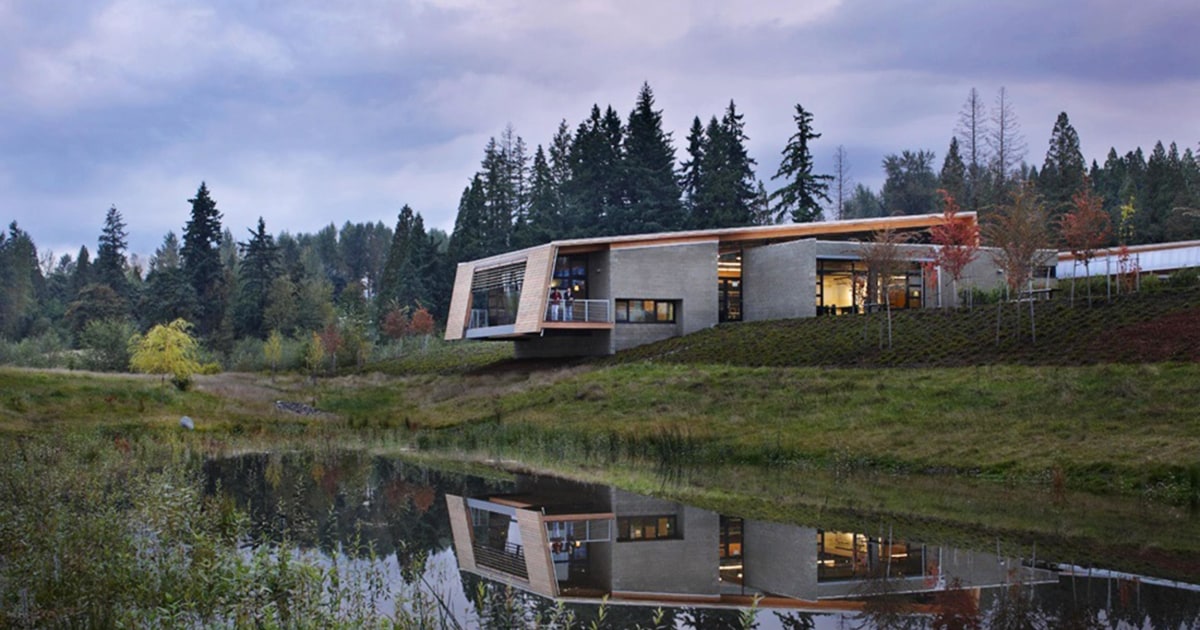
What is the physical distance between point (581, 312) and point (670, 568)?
30398mm

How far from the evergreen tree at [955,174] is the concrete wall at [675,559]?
68800 millimetres

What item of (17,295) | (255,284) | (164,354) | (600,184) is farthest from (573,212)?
(17,295)

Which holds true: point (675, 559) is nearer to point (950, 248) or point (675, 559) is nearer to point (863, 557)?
point (863, 557)

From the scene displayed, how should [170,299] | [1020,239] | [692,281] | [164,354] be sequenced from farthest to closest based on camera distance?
[170,299], [692,281], [164,354], [1020,239]

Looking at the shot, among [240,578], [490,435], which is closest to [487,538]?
[240,578]

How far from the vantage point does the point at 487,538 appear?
1288cm

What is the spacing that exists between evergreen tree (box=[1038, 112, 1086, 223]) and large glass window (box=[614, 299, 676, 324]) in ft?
134

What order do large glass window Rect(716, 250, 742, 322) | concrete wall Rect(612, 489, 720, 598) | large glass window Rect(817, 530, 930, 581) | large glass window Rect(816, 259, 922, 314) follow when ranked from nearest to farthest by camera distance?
concrete wall Rect(612, 489, 720, 598) < large glass window Rect(817, 530, 930, 581) < large glass window Rect(816, 259, 922, 314) < large glass window Rect(716, 250, 742, 322)

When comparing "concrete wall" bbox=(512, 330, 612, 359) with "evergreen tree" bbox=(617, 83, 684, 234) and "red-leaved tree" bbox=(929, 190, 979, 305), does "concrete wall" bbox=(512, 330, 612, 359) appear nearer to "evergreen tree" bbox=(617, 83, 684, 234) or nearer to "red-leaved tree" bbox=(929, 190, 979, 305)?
"red-leaved tree" bbox=(929, 190, 979, 305)

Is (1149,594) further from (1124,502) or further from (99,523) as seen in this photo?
(99,523)

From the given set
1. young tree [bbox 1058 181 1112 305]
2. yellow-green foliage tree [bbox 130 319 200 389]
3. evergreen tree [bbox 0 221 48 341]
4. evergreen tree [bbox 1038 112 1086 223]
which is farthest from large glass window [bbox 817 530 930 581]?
evergreen tree [bbox 0 221 48 341]

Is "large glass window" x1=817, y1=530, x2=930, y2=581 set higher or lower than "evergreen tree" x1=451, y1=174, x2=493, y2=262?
lower

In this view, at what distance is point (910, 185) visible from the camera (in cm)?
9556

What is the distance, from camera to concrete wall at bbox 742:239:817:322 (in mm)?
40344
